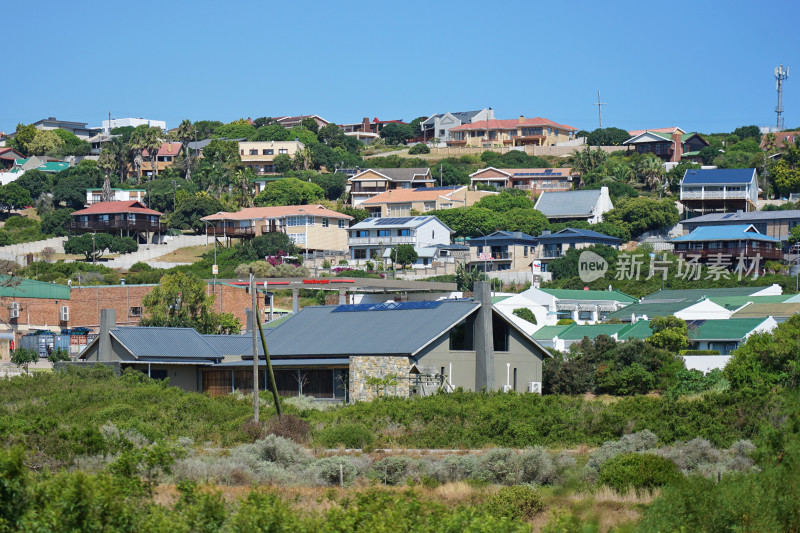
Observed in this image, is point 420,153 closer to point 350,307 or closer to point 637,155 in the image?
point 637,155

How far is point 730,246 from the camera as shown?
305ft

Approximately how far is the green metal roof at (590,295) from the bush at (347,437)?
4513 centimetres

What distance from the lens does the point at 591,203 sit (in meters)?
116

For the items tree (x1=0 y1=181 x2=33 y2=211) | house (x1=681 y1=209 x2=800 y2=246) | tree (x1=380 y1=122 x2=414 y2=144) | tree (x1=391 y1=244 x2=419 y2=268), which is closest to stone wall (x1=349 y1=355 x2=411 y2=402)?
tree (x1=391 y1=244 x2=419 y2=268)

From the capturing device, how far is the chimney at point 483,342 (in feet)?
148

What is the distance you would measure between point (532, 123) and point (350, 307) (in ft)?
388

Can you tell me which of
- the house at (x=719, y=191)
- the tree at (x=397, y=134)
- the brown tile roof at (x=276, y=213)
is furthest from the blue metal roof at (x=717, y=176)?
the tree at (x=397, y=134)

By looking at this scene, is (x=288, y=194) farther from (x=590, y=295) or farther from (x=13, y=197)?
(x=590, y=295)

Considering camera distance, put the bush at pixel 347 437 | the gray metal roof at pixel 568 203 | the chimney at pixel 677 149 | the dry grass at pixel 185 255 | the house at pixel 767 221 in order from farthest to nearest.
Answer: the chimney at pixel 677 149 → the gray metal roof at pixel 568 203 → the dry grass at pixel 185 255 → the house at pixel 767 221 → the bush at pixel 347 437

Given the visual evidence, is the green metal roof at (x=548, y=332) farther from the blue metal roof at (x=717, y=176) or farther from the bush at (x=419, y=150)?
the bush at (x=419, y=150)

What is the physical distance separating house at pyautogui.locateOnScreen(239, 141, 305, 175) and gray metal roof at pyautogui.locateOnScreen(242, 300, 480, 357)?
101m

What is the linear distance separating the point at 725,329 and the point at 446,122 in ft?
422

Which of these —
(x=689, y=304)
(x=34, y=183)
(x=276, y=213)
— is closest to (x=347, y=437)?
(x=689, y=304)

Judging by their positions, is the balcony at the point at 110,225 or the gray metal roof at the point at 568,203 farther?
the gray metal roof at the point at 568,203
